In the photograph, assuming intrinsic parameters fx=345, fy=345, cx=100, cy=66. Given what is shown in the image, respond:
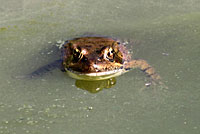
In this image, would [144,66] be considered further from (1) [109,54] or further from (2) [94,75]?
(2) [94,75]

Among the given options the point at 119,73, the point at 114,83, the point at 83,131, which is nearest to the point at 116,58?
the point at 119,73

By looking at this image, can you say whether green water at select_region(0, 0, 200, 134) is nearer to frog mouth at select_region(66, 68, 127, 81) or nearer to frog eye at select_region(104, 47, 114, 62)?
frog mouth at select_region(66, 68, 127, 81)

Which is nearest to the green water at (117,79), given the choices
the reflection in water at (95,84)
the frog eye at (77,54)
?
the reflection in water at (95,84)

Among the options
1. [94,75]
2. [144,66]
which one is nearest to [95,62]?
[94,75]

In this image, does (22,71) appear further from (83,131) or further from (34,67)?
(83,131)

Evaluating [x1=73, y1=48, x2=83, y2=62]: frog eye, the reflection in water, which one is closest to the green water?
the reflection in water

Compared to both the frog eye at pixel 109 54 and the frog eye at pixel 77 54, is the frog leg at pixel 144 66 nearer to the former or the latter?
the frog eye at pixel 109 54
